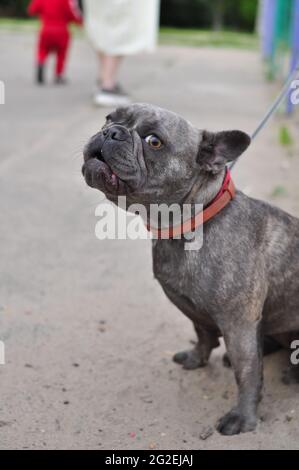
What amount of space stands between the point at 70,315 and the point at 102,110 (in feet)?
16.5

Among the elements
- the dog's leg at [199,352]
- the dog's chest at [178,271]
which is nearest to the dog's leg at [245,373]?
the dog's chest at [178,271]

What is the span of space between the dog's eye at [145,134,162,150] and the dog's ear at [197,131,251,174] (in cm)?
21

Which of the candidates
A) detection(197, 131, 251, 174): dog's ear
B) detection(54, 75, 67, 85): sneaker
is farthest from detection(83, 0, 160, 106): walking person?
detection(197, 131, 251, 174): dog's ear

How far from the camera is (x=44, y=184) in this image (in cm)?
633

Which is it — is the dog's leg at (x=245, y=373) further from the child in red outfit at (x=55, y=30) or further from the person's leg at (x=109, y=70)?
the child in red outfit at (x=55, y=30)

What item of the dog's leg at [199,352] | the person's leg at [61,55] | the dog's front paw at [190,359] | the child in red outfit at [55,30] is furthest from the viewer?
the person's leg at [61,55]

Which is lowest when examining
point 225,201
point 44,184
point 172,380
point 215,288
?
point 44,184

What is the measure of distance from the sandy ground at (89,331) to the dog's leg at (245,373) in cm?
7

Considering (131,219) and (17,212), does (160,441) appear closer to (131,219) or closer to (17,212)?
(131,219)

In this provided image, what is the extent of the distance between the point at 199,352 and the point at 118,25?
605cm

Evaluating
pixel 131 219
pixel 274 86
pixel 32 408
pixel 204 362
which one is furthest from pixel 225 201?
pixel 274 86

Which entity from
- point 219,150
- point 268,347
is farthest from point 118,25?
point 219,150

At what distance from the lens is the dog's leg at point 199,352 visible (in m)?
3.57

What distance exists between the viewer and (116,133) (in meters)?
2.94
